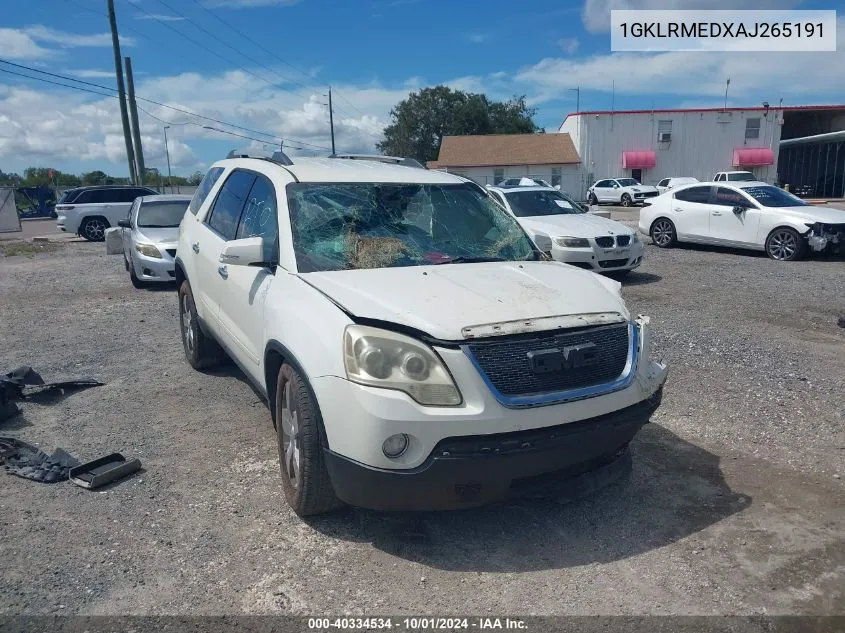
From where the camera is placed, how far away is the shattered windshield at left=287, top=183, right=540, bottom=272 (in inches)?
148

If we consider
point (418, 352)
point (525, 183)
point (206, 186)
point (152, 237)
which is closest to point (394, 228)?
point (418, 352)

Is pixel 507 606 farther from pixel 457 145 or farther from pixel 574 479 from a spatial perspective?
pixel 457 145

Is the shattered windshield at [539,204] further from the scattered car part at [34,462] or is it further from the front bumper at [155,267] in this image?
the scattered car part at [34,462]

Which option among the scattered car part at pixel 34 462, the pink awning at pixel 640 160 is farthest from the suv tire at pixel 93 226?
the pink awning at pixel 640 160

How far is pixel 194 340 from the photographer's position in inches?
231

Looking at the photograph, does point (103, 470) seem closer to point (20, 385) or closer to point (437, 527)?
point (20, 385)

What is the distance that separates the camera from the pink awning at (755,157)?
142 ft

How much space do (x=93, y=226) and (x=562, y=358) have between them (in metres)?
21.0

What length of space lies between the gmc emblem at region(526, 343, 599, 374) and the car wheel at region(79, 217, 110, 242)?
2055 centimetres

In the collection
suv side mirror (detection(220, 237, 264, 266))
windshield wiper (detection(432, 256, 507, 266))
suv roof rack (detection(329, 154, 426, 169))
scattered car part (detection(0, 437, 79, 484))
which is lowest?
scattered car part (detection(0, 437, 79, 484))

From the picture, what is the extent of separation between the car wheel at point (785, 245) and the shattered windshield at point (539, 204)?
3819 mm

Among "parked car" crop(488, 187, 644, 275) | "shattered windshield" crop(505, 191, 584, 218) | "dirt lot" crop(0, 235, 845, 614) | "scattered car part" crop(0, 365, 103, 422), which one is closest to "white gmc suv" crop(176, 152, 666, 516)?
"dirt lot" crop(0, 235, 845, 614)

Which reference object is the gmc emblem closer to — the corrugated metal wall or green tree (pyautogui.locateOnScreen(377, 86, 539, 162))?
the corrugated metal wall

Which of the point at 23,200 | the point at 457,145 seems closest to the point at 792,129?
the point at 457,145
